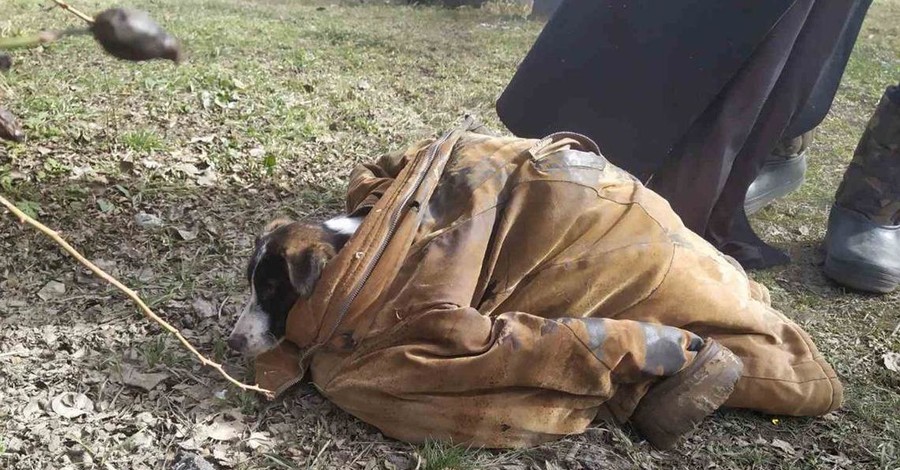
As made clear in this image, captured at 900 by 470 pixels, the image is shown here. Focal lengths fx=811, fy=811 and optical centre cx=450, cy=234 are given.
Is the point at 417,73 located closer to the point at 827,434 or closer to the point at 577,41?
the point at 577,41

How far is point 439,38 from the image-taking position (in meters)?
8.62

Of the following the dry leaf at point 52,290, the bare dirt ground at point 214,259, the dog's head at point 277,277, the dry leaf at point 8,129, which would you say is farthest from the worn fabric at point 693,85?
the dry leaf at point 8,129

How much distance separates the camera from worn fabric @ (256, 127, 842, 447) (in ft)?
7.86

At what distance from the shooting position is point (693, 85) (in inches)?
135

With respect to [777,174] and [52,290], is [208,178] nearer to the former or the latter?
[52,290]

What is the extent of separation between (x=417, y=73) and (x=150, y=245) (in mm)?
3546

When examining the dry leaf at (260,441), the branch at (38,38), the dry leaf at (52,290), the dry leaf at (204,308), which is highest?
the branch at (38,38)

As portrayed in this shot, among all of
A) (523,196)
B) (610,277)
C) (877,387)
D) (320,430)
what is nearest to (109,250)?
(320,430)

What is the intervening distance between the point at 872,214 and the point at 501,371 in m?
2.44

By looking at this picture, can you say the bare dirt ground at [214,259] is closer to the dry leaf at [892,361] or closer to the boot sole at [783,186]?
the dry leaf at [892,361]

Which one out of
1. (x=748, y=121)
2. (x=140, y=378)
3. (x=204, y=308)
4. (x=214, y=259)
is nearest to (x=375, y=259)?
(x=140, y=378)

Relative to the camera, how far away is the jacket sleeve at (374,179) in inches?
116

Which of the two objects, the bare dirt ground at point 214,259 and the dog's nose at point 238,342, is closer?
the bare dirt ground at point 214,259

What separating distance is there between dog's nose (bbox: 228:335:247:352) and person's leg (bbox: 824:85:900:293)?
2658 mm
